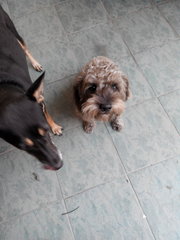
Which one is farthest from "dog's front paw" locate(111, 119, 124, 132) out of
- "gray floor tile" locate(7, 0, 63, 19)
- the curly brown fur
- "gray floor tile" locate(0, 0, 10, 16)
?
"gray floor tile" locate(0, 0, 10, 16)

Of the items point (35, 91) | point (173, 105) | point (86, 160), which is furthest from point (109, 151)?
point (35, 91)

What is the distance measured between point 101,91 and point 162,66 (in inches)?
53.9

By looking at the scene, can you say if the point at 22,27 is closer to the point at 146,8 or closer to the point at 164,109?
the point at 146,8

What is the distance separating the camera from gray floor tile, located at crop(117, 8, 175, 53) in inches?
140

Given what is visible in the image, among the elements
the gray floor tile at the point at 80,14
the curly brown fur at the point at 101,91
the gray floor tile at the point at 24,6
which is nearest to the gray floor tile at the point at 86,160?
the curly brown fur at the point at 101,91

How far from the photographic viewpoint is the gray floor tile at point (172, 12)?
3660 mm

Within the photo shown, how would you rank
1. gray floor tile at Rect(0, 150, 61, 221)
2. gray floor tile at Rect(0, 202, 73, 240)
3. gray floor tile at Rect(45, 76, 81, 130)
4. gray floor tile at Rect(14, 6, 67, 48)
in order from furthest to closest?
gray floor tile at Rect(14, 6, 67, 48) < gray floor tile at Rect(45, 76, 81, 130) < gray floor tile at Rect(0, 150, 61, 221) < gray floor tile at Rect(0, 202, 73, 240)

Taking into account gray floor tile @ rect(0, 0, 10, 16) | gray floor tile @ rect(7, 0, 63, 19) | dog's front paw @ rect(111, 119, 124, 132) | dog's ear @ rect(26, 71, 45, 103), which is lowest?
dog's front paw @ rect(111, 119, 124, 132)

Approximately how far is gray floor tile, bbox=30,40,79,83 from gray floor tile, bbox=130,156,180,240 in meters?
1.71

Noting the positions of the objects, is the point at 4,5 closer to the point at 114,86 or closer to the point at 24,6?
the point at 24,6

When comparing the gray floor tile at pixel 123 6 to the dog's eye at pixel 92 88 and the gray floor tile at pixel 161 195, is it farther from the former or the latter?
the gray floor tile at pixel 161 195

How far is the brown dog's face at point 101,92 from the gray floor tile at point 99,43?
3.54 feet

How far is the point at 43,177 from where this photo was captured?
9.24ft

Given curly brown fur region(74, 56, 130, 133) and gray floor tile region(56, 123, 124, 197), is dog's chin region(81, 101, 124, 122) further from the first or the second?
gray floor tile region(56, 123, 124, 197)
